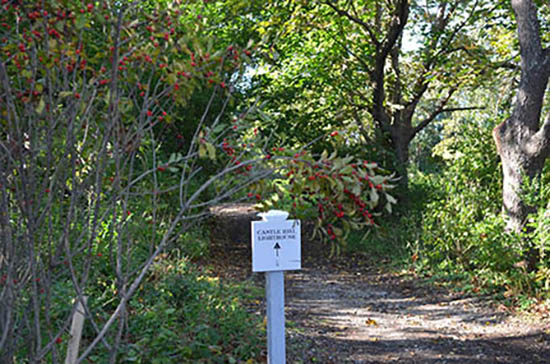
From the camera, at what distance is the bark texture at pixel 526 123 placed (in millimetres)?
7531

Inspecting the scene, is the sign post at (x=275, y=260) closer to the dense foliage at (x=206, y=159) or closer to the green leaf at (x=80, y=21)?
the dense foliage at (x=206, y=159)

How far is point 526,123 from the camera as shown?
7.59m

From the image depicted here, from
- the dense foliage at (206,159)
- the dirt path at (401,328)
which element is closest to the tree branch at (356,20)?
the dense foliage at (206,159)

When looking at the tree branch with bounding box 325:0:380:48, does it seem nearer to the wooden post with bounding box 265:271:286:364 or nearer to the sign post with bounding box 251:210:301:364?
the sign post with bounding box 251:210:301:364

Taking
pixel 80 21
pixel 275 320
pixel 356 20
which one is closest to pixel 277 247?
pixel 275 320

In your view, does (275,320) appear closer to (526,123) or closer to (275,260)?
(275,260)

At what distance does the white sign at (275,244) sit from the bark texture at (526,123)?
14.2ft

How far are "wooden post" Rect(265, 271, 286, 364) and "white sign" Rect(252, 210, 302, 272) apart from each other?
103 mm

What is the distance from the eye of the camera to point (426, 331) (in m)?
6.31

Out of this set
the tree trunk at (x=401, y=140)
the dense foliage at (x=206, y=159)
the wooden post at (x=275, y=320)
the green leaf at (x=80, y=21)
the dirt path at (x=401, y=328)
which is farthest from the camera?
the tree trunk at (x=401, y=140)

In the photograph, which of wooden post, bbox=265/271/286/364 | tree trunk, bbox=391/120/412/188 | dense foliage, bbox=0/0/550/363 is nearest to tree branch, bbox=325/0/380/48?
dense foliage, bbox=0/0/550/363

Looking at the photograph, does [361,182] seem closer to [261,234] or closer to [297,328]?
[261,234]

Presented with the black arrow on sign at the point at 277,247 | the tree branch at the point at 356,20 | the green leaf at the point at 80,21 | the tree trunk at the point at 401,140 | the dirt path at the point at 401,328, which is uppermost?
the tree branch at the point at 356,20

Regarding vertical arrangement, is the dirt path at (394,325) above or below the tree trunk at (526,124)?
below
